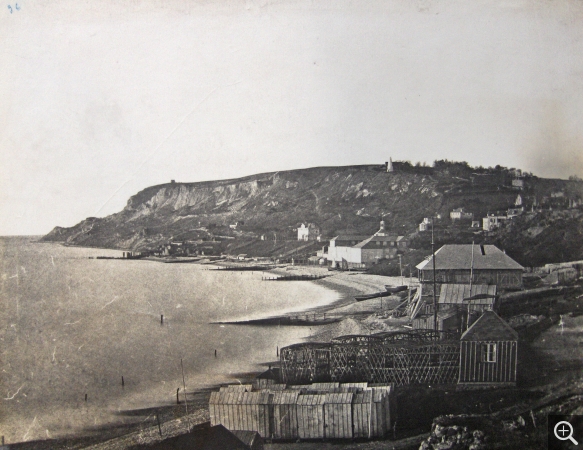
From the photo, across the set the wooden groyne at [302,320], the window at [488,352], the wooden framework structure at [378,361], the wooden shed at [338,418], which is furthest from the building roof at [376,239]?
the wooden shed at [338,418]

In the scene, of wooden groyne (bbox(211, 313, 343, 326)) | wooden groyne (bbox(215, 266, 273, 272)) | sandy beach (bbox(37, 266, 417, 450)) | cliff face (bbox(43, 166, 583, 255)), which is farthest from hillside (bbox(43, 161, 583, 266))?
wooden groyne (bbox(211, 313, 343, 326))

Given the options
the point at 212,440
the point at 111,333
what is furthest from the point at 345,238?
the point at 111,333

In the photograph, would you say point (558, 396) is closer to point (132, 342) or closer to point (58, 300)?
point (132, 342)

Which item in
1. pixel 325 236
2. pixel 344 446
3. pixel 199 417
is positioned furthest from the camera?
pixel 325 236

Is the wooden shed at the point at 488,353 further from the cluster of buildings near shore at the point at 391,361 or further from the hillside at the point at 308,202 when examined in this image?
the hillside at the point at 308,202

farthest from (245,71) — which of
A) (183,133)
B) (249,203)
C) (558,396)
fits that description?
(558,396)

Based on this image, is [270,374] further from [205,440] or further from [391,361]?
[391,361]
